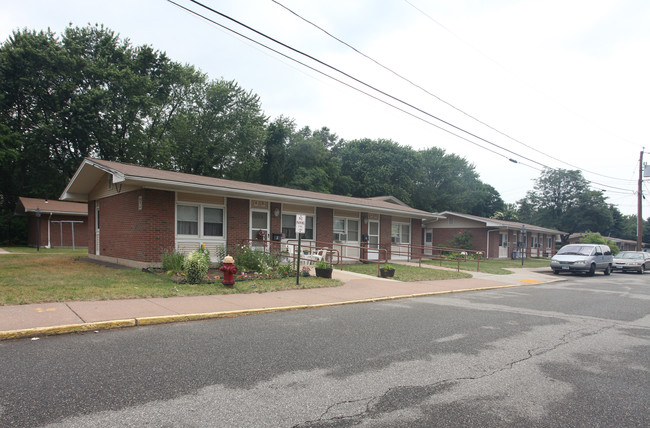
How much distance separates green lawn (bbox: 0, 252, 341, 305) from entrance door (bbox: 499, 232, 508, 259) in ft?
85.5

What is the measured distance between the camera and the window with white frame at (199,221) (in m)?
14.7

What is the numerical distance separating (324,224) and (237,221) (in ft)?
16.4

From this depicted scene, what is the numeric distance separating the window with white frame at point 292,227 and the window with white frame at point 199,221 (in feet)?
11.1

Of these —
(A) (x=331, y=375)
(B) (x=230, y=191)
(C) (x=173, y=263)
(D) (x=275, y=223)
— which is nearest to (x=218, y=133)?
(D) (x=275, y=223)

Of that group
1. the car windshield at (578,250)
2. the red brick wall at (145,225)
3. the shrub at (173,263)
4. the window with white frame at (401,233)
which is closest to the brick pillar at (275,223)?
the red brick wall at (145,225)

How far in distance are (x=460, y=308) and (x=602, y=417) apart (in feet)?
19.9

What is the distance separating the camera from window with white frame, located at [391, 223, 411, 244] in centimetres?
2411

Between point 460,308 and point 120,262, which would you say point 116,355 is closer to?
point 460,308

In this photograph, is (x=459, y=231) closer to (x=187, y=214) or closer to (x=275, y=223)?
(x=275, y=223)

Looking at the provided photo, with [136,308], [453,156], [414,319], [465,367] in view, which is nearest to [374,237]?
[414,319]

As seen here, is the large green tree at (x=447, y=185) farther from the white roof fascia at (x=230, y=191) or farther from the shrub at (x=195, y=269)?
the shrub at (x=195, y=269)

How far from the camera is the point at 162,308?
25.7 ft

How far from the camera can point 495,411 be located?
3.78m

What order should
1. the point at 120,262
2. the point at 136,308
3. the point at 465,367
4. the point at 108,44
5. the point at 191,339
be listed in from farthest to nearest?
the point at 108,44
the point at 120,262
the point at 136,308
the point at 191,339
the point at 465,367
